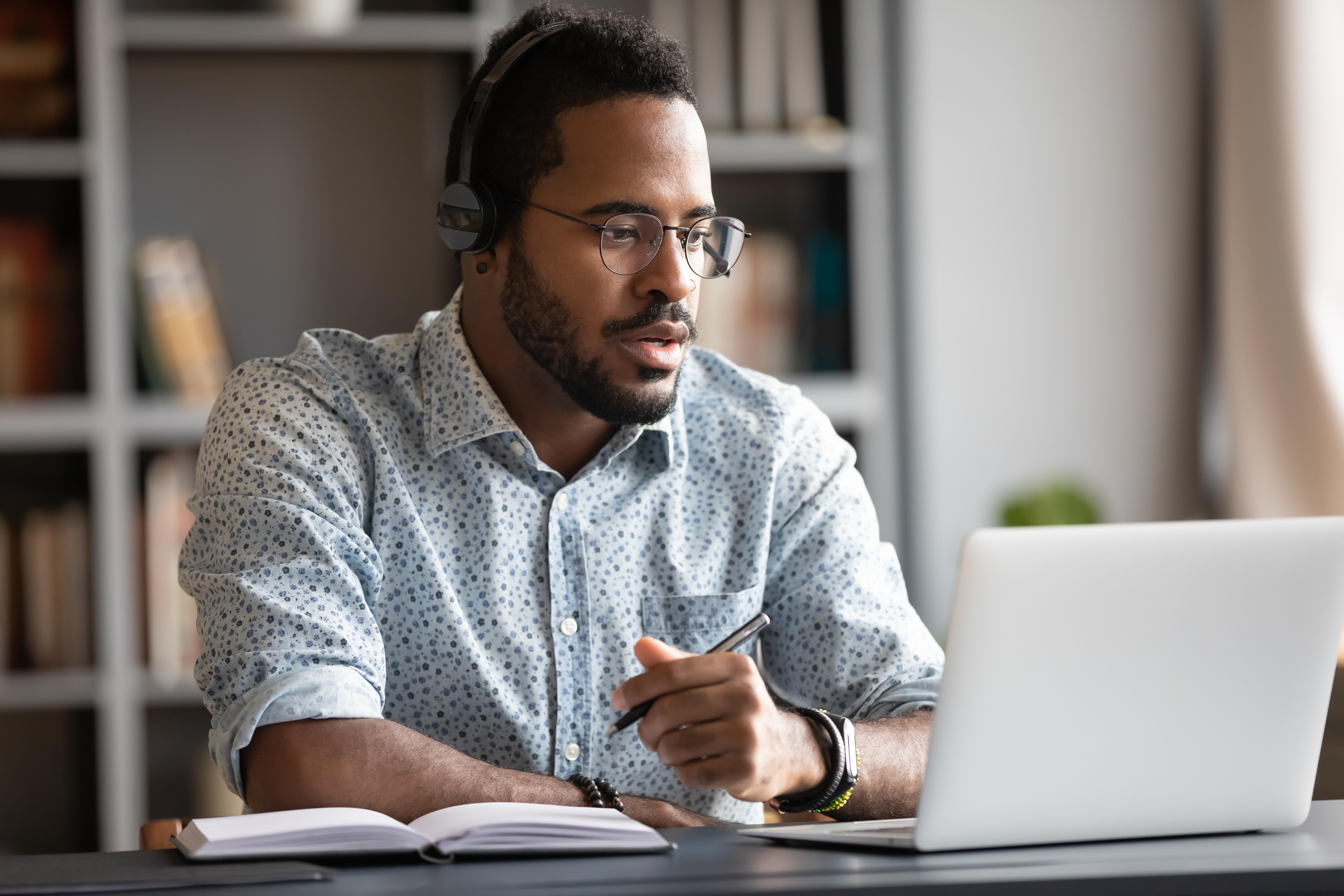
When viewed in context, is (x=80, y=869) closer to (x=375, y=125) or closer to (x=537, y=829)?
(x=537, y=829)

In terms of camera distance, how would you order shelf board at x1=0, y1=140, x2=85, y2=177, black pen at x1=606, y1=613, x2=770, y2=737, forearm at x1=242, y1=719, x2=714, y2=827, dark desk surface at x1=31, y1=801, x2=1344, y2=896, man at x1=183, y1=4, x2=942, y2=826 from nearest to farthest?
1. dark desk surface at x1=31, y1=801, x2=1344, y2=896
2. black pen at x1=606, y1=613, x2=770, y2=737
3. forearm at x1=242, y1=719, x2=714, y2=827
4. man at x1=183, y1=4, x2=942, y2=826
5. shelf board at x1=0, y1=140, x2=85, y2=177

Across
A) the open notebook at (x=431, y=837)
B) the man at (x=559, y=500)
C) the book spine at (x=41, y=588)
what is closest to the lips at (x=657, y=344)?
the man at (x=559, y=500)

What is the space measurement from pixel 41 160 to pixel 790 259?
4.41 feet

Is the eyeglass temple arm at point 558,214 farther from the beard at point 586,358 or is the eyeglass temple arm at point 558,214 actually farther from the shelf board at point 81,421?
the shelf board at point 81,421

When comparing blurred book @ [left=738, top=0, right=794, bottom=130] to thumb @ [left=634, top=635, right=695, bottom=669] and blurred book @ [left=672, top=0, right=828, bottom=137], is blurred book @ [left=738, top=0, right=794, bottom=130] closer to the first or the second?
blurred book @ [left=672, top=0, right=828, bottom=137]

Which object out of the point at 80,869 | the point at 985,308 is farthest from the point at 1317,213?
the point at 80,869

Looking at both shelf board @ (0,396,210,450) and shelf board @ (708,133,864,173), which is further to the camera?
shelf board @ (708,133,864,173)

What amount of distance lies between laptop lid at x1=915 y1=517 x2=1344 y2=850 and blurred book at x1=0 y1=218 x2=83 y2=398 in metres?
2.09

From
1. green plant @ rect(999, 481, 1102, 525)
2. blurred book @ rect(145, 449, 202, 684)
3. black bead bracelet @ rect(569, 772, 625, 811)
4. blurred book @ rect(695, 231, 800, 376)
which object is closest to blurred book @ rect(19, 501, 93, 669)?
blurred book @ rect(145, 449, 202, 684)

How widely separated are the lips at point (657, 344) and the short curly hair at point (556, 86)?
194mm

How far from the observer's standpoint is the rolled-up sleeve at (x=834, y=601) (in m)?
1.32

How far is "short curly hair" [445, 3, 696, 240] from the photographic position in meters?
1.38

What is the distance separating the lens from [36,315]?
239 centimetres

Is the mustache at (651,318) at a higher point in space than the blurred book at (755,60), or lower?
lower
